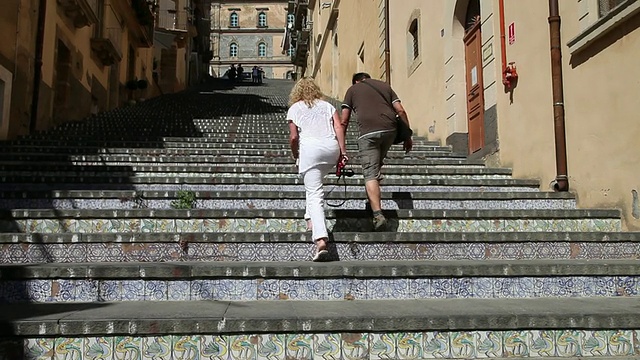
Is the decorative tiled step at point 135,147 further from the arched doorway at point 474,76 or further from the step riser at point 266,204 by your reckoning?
the step riser at point 266,204

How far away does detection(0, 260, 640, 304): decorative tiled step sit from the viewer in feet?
12.4

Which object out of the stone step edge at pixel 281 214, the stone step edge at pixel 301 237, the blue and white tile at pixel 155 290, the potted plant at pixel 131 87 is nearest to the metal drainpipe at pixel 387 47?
the potted plant at pixel 131 87

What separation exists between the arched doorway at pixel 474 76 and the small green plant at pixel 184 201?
18.0 feet

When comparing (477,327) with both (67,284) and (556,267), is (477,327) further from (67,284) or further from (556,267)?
(67,284)

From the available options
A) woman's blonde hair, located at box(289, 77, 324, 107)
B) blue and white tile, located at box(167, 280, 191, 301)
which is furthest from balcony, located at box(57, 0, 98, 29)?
blue and white tile, located at box(167, 280, 191, 301)

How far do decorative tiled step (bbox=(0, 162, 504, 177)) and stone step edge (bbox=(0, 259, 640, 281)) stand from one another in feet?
11.2

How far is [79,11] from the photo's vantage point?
13.4 metres

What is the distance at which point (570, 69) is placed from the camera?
6.58m

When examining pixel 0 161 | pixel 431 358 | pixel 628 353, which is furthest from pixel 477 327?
pixel 0 161

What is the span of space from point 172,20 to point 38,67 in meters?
20.4

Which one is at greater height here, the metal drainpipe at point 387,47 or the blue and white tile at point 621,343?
the metal drainpipe at point 387,47

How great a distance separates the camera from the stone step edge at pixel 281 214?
5086mm

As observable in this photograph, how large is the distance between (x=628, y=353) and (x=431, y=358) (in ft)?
3.92

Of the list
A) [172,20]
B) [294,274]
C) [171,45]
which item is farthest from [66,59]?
[172,20]
